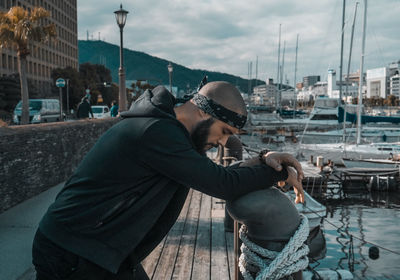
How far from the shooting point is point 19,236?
20.4 feet

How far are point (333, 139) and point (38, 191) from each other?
95.7ft

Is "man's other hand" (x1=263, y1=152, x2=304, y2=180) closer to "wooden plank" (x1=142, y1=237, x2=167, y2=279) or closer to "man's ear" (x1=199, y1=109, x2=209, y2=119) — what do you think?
"man's ear" (x1=199, y1=109, x2=209, y2=119)

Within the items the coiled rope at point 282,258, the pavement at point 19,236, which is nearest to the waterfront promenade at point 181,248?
the pavement at point 19,236

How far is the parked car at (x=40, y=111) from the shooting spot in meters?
29.5

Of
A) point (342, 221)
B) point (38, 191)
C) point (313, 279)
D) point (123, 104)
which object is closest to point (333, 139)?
point (342, 221)

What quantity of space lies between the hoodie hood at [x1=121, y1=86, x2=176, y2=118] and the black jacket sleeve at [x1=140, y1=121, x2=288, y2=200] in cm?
8

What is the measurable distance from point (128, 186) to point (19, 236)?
209 inches

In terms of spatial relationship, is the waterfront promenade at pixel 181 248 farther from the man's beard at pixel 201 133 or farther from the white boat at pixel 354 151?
the white boat at pixel 354 151

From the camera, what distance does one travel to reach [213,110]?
1.76 metres

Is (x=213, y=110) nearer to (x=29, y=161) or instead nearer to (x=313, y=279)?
(x=313, y=279)

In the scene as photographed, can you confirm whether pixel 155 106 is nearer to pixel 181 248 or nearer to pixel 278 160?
pixel 278 160

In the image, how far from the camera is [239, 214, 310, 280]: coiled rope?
5.68ft

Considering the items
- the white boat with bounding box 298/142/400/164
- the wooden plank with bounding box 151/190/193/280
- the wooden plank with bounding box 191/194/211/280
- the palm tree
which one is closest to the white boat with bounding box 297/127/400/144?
the white boat with bounding box 298/142/400/164

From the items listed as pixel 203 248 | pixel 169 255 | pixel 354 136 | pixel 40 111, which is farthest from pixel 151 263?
pixel 354 136
